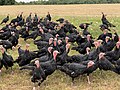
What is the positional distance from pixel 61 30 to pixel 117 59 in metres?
4.86

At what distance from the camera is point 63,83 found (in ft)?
34.0

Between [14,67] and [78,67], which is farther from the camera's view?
[14,67]

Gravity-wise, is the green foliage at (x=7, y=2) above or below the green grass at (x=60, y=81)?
below

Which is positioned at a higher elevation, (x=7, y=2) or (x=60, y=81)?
(x=60, y=81)

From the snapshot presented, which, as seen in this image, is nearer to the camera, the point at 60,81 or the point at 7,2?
the point at 60,81

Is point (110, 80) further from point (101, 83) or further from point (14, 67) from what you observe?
point (14, 67)

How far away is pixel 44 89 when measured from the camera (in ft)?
32.5

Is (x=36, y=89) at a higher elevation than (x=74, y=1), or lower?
higher

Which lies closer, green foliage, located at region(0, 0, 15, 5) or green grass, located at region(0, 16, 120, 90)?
green grass, located at region(0, 16, 120, 90)

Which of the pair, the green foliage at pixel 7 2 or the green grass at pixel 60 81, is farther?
the green foliage at pixel 7 2

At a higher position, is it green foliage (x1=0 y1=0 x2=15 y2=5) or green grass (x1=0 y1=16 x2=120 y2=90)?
green grass (x1=0 y1=16 x2=120 y2=90)

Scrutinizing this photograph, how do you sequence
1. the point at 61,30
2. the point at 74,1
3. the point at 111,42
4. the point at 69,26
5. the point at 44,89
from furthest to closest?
the point at 74,1 → the point at 69,26 → the point at 61,30 → the point at 111,42 → the point at 44,89

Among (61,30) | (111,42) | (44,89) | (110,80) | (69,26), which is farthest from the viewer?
(69,26)

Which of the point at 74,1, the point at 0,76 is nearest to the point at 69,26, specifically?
the point at 0,76
